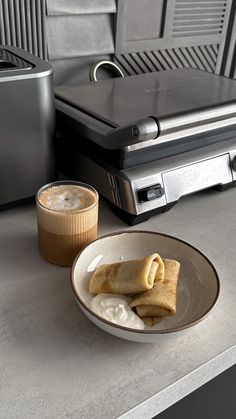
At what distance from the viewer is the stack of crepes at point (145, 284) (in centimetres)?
57

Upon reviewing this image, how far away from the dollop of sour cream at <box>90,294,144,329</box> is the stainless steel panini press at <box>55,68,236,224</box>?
21 centimetres

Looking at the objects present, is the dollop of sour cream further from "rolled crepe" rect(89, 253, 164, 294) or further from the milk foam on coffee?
the milk foam on coffee

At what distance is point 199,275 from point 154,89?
1.53 ft

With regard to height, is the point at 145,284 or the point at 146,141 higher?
the point at 146,141

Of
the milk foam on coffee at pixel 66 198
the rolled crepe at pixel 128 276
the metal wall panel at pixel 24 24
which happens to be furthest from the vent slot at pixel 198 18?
the rolled crepe at pixel 128 276

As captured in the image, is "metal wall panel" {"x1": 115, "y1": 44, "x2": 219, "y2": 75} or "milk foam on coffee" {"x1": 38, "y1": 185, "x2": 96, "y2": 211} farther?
"metal wall panel" {"x1": 115, "y1": 44, "x2": 219, "y2": 75}

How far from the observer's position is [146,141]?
73 cm

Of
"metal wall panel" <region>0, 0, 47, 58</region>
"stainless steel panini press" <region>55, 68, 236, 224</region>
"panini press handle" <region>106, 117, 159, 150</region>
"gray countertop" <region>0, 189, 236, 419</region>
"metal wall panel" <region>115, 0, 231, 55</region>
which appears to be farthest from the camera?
"metal wall panel" <region>115, 0, 231, 55</region>

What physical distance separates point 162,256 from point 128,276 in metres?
0.11

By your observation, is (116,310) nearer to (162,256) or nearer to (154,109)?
(162,256)

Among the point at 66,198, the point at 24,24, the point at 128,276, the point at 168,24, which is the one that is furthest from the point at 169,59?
the point at 128,276

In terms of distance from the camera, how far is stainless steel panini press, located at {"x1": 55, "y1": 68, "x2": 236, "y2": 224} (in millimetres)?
737

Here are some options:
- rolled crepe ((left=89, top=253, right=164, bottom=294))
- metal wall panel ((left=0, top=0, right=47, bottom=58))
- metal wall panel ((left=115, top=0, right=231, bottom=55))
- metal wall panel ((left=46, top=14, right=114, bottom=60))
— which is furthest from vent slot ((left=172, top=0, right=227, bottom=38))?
rolled crepe ((left=89, top=253, right=164, bottom=294))

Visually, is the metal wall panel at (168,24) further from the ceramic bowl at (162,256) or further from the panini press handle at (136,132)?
the ceramic bowl at (162,256)
